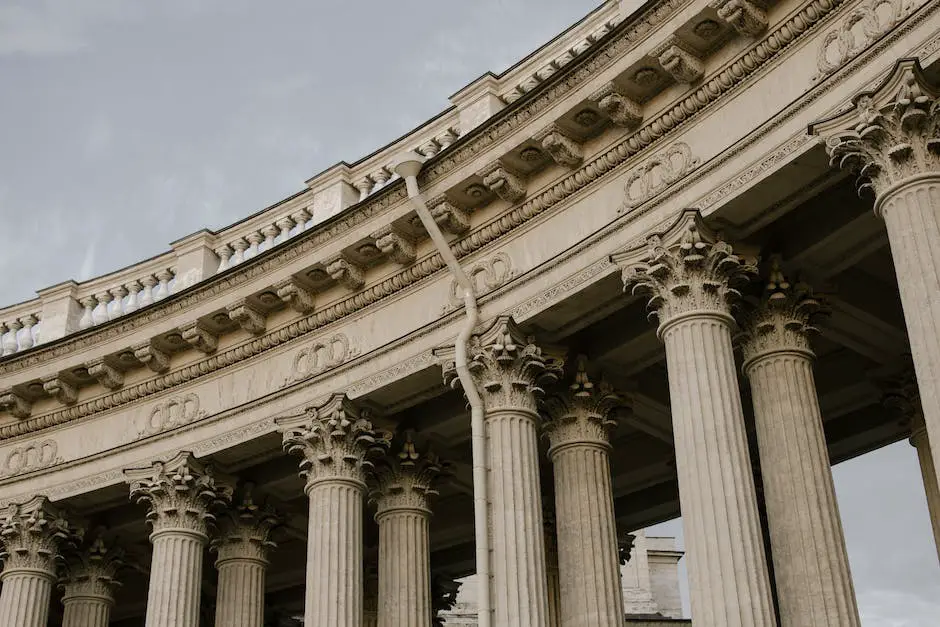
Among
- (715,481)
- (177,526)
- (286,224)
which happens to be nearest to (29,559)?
(177,526)

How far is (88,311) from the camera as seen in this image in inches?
1348

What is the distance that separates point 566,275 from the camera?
78.6 feet

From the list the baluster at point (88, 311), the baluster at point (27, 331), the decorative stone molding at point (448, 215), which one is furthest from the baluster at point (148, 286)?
the decorative stone molding at point (448, 215)

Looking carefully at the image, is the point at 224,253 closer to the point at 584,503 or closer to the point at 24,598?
the point at 24,598

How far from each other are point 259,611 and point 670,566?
69.5 feet

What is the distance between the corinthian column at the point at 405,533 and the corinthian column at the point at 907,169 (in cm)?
1190

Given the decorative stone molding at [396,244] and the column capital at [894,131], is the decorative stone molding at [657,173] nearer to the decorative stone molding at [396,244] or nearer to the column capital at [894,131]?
the column capital at [894,131]

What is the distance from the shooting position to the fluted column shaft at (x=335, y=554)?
83.8ft

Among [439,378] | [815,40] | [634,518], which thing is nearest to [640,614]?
[634,518]

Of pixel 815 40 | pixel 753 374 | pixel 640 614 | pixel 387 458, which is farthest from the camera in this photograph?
pixel 640 614

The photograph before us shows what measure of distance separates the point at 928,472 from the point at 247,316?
45.9ft

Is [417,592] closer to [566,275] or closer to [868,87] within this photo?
[566,275]

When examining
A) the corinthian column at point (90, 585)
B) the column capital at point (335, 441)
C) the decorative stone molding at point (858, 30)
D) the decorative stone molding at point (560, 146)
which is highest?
the decorative stone molding at point (560, 146)

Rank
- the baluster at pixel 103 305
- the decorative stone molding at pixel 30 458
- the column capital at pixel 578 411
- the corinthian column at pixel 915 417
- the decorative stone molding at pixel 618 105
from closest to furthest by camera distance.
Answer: the decorative stone molding at pixel 618 105 < the corinthian column at pixel 915 417 < the column capital at pixel 578 411 < the decorative stone molding at pixel 30 458 < the baluster at pixel 103 305
